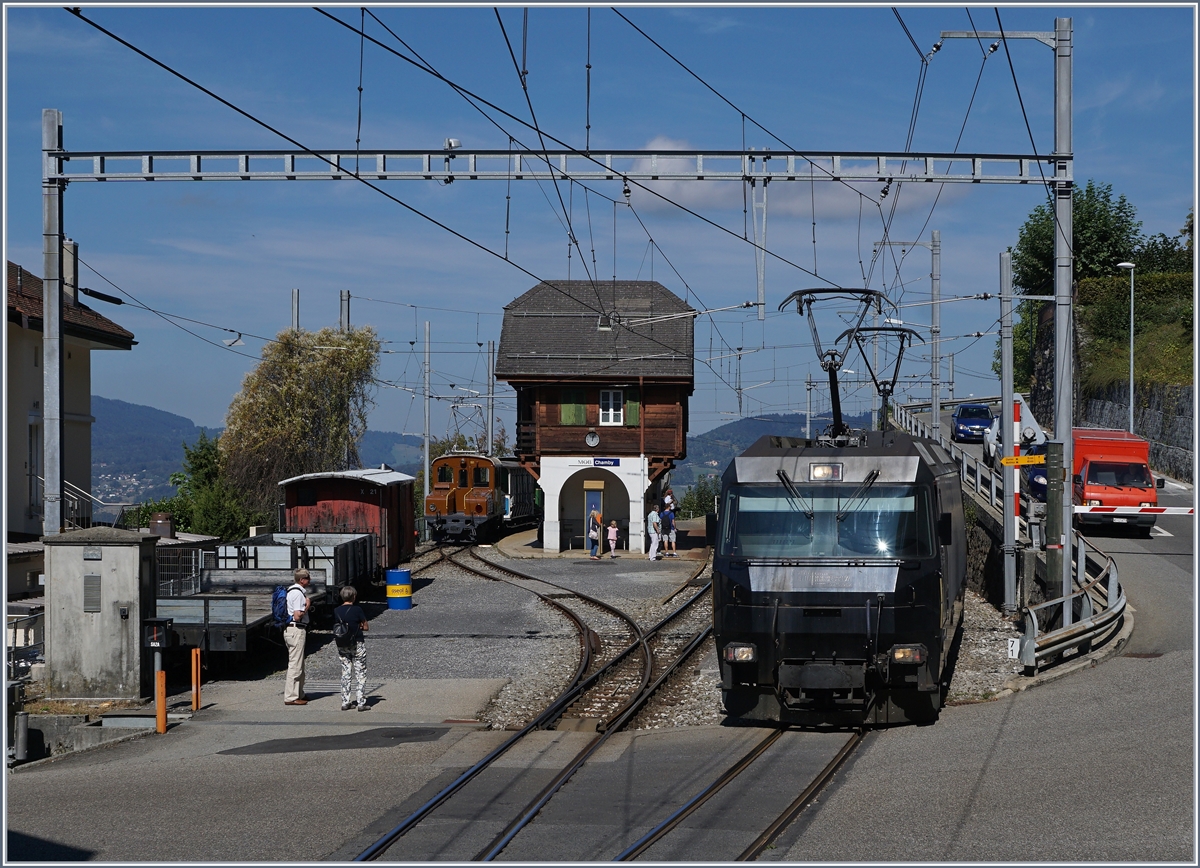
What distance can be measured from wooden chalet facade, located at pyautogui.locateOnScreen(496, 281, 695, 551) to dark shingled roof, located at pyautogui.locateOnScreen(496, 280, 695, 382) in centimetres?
3

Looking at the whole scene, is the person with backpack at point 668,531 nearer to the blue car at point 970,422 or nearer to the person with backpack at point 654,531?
the person with backpack at point 654,531

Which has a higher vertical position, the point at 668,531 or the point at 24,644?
the point at 668,531

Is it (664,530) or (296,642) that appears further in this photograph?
(664,530)

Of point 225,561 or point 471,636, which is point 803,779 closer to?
point 471,636

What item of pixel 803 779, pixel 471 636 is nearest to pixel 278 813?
pixel 803 779

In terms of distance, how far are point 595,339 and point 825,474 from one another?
1129 inches

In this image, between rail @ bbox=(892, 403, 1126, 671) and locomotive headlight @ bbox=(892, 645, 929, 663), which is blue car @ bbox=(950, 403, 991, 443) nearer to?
rail @ bbox=(892, 403, 1126, 671)

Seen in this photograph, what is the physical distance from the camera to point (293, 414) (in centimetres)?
5522

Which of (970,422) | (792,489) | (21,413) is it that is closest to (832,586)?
(792,489)

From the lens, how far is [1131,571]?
23.0 m

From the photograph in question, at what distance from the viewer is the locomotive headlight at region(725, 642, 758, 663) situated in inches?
A: 490

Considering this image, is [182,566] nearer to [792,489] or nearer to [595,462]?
[792,489]

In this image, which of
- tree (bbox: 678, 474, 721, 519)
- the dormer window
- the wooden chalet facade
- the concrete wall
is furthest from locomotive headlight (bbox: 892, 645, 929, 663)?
tree (bbox: 678, 474, 721, 519)

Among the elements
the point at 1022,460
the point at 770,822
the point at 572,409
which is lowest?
the point at 770,822
